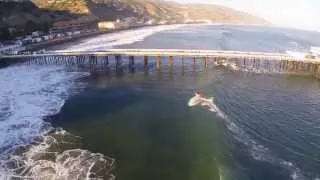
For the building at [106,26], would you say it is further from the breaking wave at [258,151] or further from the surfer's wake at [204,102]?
the breaking wave at [258,151]

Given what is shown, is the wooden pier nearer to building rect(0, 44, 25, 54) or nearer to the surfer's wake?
building rect(0, 44, 25, 54)

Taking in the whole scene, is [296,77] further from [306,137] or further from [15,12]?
[15,12]

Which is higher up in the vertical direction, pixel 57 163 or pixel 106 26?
pixel 106 26

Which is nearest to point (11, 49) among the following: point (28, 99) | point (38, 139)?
point (28, 99)

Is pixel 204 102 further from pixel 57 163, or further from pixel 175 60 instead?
pixel 175 60

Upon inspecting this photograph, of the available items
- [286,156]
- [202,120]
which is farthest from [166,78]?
[286,156]
